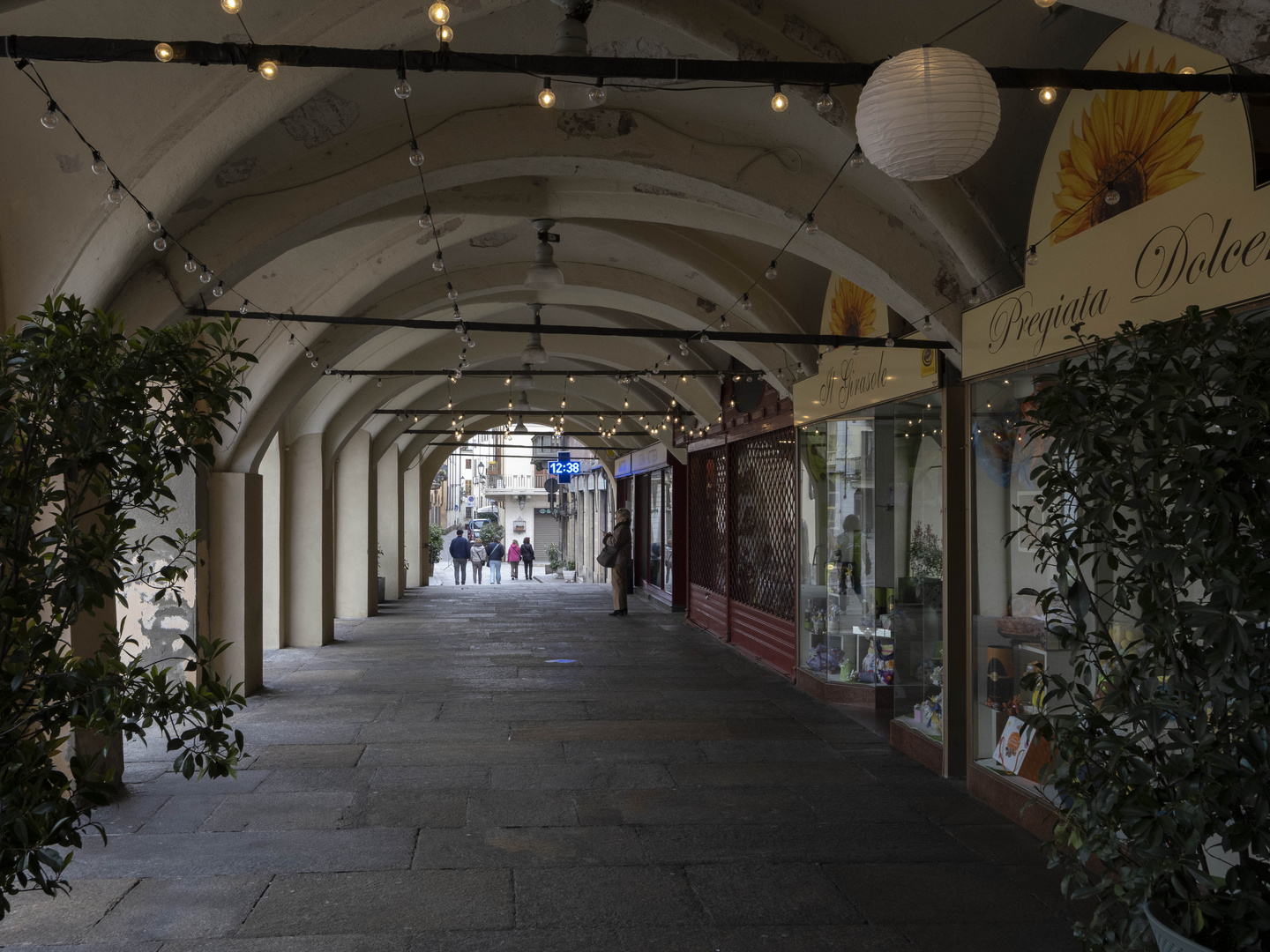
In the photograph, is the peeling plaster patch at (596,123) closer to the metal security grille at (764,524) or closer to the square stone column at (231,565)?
the square stone column at (231,565)

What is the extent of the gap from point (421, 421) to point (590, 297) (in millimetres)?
10670

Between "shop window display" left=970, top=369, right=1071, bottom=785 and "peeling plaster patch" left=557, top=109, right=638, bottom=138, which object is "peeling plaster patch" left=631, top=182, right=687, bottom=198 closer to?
"peeling plaster patch" left=557, top=109, right=638, bottom=138

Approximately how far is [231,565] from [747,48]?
250 inches

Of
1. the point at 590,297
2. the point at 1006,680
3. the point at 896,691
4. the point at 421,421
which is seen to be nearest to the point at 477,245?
the point at 590,297

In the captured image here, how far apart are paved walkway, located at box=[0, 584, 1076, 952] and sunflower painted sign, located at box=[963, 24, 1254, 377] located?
2.58m

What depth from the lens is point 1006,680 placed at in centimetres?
606

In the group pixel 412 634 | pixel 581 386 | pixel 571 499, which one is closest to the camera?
pixel 412 634

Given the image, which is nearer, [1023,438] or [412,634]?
[1023,438]

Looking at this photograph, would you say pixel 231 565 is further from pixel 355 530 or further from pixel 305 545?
pixel 355 530

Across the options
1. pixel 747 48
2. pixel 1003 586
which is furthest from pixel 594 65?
pixel 1003 586

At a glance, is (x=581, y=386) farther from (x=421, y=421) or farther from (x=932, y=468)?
(x=932, y=468)

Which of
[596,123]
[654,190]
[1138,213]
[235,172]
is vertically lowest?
[1138,213]

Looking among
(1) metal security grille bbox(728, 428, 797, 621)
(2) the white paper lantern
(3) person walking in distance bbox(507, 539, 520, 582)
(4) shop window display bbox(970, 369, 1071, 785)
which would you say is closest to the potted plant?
(2) the white paper lantern

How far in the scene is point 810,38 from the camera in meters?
5.50
